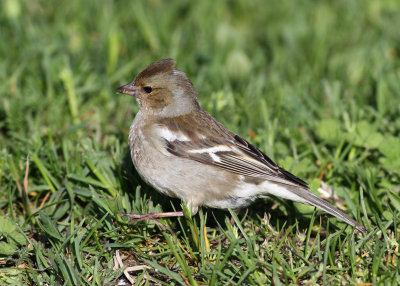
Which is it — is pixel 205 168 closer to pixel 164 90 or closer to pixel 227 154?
pixel 227 154

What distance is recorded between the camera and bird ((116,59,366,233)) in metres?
4.55

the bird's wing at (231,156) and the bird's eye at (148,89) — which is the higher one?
the bird's eye at (148,89)

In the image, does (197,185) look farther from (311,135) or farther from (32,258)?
(311,135)

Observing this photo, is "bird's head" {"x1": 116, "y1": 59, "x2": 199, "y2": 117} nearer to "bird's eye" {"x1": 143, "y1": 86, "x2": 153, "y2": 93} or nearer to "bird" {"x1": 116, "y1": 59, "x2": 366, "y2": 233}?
"bird's eye" {"x1": 143, "y1": 86, "x2": 153, "y2": 93}

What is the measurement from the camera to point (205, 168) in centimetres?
470

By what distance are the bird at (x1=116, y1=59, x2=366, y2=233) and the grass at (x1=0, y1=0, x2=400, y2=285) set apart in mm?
200

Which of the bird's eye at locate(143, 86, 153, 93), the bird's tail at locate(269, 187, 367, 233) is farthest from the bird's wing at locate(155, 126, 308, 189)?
the bird's eye at locate(143, 86, 153, 93)

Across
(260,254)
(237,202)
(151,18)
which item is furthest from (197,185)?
(151,18)

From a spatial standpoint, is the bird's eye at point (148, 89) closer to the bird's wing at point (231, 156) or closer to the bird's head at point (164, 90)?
the bird's head at point (164, 90)

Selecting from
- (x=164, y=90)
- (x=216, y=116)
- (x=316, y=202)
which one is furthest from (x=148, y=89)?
(x=316, y=202)

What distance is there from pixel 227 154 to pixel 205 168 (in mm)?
230

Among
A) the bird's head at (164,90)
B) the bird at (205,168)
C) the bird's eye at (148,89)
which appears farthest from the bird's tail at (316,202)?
the bird's eye at (148,89)

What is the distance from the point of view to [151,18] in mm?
8289

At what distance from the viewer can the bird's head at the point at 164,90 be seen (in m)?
5.15
